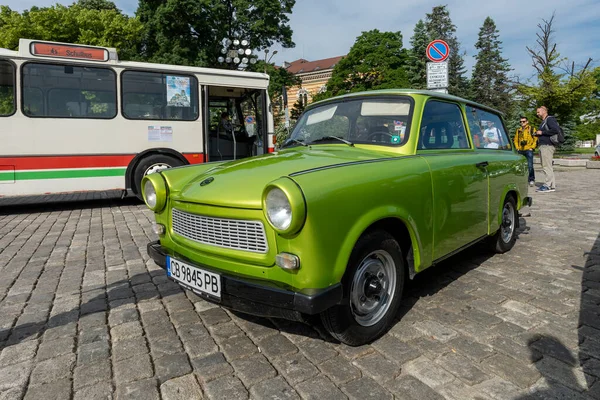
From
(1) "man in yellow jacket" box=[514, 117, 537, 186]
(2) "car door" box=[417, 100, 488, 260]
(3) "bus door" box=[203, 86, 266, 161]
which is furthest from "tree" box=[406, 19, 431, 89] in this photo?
(2) "car door" box=[417, 100, 488, 260]

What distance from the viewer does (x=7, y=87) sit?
24.8 ft

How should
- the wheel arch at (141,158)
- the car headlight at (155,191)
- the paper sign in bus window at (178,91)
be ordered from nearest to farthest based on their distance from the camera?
1. the car headlight at (155,191)
2. the wheel arch at (141,158)
3. the paper sign in bus window at (178,91)

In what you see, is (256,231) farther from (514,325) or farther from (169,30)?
(169,30)

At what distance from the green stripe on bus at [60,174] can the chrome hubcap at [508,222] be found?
7.23 meters

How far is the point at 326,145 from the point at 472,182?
133 cm

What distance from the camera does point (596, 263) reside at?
13.6 ft

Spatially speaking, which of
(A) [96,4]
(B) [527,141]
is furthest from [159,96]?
(A) [96,4]

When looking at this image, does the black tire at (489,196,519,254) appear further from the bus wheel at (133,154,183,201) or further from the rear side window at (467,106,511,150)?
the bus wheel at (133,154,183,201)

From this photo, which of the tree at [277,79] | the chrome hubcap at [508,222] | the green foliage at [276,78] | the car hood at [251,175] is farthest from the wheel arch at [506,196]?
the green foliage at [276,78]

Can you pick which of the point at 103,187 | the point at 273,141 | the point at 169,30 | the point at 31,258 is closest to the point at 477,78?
the point at 169,30

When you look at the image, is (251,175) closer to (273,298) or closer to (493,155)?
(273,298)

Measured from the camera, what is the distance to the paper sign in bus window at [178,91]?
29.0 ft

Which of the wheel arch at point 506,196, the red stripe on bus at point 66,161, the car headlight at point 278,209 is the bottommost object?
the wheel arch at point 506,196

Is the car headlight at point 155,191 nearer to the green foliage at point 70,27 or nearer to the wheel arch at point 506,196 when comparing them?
the wheel arch at point 506,196
